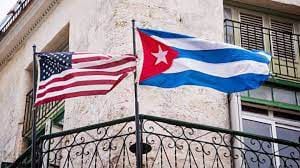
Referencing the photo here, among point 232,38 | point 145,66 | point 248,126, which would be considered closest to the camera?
point 145,66

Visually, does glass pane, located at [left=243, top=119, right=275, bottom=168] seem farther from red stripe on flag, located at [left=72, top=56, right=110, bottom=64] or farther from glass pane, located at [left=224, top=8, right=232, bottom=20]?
red stripe on flag, located at [left=72, top=56, right=110, bottom=64]

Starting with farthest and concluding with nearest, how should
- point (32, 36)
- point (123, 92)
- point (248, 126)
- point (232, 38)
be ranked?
point (32, 36) → point (232, 38) → point (248, 126) → point (123, 92)

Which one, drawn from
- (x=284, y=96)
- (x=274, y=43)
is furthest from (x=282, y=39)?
(x=284, y=96)

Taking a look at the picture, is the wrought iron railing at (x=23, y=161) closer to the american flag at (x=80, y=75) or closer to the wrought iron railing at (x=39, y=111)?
the american flag at (x=80, y=75)

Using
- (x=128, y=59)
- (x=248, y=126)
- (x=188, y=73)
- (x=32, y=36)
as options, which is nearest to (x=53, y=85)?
(x=128, y=59)

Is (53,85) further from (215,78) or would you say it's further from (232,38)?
(232,38)

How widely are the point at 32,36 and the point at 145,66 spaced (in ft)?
16.7

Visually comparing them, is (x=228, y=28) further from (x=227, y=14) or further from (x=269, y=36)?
(x=269, y=36)

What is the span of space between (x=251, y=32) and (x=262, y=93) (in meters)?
1.14

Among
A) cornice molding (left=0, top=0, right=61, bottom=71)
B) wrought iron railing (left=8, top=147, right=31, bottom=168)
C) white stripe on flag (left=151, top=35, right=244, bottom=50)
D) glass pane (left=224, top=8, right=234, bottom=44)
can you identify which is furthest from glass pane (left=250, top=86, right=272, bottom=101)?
cornice molding (left=0, top=0, right=61, bottom=71)

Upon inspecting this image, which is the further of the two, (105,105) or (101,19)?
(101,19)

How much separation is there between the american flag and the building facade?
1.52ft

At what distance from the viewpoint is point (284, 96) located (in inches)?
473

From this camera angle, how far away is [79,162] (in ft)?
35.0
